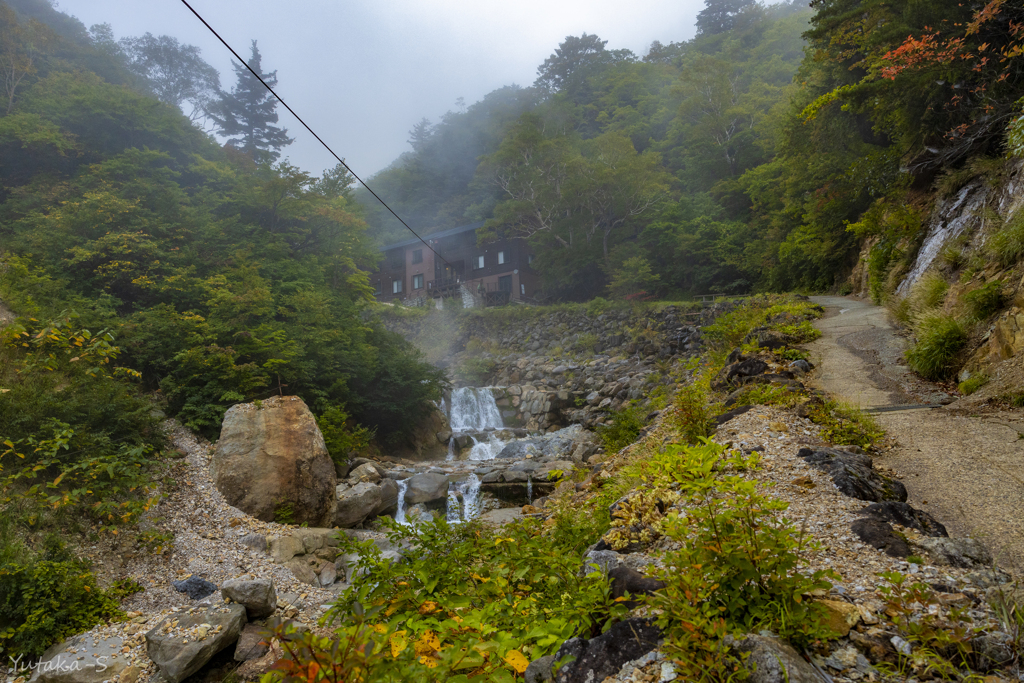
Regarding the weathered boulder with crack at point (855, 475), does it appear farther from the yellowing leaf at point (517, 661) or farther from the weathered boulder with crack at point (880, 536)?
the yellowing leaf at point (517, 661)

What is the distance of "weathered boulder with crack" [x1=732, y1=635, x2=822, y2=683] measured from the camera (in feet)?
5.62

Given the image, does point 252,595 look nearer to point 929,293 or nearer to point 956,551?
point 956,551

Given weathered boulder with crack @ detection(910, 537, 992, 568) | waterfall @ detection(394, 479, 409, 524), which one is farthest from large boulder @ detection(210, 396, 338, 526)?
weathered boulder with crack @ detection(910, 537, 992, 568)

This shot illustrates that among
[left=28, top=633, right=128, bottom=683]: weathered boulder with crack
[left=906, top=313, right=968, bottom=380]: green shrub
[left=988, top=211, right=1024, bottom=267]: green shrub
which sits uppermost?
[left=988, top=211, right=1024, bottom=267]: green shrub

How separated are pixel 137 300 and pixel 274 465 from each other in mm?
6913

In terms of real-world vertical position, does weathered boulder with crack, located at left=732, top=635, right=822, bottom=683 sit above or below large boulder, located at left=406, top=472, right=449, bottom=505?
above

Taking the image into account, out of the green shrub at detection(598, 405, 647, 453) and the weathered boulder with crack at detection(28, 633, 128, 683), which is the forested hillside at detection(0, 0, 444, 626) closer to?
the weathered boulder with crack at detection(28, 633, 128, 683)

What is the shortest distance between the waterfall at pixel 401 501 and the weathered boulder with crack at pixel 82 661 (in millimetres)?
5500

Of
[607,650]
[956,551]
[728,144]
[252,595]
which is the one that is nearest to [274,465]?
[252,595]

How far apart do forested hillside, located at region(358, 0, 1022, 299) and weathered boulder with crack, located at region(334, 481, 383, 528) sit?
1221 centimetres

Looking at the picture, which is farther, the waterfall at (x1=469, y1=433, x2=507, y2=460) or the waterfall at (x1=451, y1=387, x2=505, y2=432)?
the waterfall at (x1=451, y1=387, x2=505, y2=432)

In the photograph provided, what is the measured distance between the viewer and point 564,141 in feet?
101

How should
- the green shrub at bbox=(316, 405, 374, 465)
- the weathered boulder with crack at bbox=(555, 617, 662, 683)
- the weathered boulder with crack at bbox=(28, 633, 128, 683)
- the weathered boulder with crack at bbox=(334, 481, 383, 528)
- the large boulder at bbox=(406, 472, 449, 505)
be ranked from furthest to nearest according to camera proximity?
1. the large boulder at bbox=(406, 472, 449, 505)
2. the green shrub at bbox=(316, 405, 374, 465)
3. the weathered boulder with crack at bbox=(334, 481, 383, 528)
4. the weathered boulder with crack at bbox=(28, 633, 128, 683)
5. the weathered boulder with crack at bbox=(555, 617, 662, 683)

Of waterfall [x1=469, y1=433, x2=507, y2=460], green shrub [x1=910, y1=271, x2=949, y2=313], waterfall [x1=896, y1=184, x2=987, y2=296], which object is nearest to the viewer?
green shrub [x1=910, y1=271, x2=949, y2=313]
